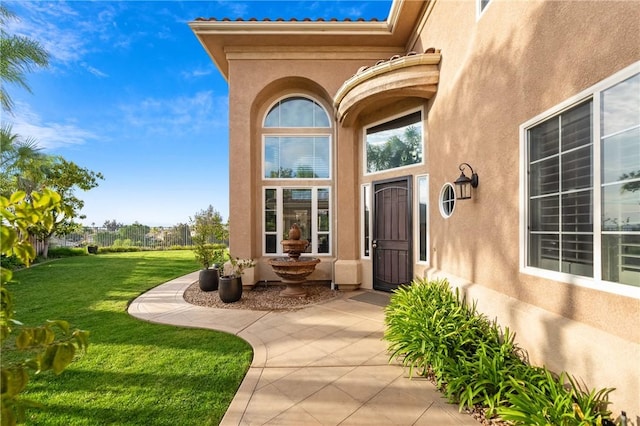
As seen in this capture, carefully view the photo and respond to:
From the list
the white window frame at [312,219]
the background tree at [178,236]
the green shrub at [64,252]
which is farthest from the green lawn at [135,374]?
the background tree at [178,236]

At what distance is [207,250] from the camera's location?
784 cm

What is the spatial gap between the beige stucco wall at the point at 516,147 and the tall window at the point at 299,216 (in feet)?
10.4

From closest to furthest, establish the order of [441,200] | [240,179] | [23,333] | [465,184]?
[23,333] → [465,184] → [441,200] → [240,179]

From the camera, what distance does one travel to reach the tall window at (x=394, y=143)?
632cm

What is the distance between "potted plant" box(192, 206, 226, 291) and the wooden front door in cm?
448

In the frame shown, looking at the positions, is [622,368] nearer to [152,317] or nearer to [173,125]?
[152,317]

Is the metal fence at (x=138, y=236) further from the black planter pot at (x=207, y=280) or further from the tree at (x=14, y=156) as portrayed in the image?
the black planter pot at (x=207, y=280)

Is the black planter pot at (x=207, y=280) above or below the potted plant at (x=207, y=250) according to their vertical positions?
below

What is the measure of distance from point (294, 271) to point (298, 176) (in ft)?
9.24

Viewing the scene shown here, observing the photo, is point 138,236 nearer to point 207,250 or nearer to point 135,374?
point 207,250

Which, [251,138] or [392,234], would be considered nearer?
[392,234]

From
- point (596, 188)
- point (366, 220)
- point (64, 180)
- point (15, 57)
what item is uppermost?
point (15, 57)

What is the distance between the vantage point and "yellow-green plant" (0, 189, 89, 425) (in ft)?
3.42

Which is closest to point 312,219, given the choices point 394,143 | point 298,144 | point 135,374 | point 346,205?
point 346,205
